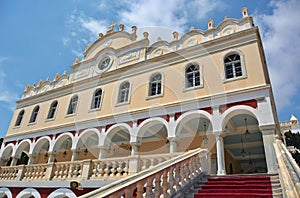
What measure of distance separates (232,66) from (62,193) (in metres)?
9.61

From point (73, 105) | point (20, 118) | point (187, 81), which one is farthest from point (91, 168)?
point (20, 118)

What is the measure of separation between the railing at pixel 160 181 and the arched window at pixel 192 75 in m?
4.91

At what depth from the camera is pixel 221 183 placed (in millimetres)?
5828

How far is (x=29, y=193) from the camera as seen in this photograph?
36.4ft

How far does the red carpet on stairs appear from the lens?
4.78 meters

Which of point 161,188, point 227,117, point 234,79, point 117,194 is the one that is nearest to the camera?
point 117,194

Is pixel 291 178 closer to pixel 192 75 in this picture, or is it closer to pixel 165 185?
pixel 165 185

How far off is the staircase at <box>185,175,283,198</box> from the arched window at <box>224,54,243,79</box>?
5.40m

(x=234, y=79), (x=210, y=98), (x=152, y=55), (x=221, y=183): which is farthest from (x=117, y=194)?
(x=152, y=55)

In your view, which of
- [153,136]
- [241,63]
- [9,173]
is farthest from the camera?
[153,136]

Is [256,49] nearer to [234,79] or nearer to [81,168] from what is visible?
[234,79]

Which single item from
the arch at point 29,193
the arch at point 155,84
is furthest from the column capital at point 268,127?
the arch at point 29,193

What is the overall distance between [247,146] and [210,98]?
613 centimetres

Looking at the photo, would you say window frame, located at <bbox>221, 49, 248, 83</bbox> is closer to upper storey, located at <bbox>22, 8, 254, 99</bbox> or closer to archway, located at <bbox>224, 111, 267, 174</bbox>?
upper storey, located at <bbox>22, 8, 254, 99</bbox>
